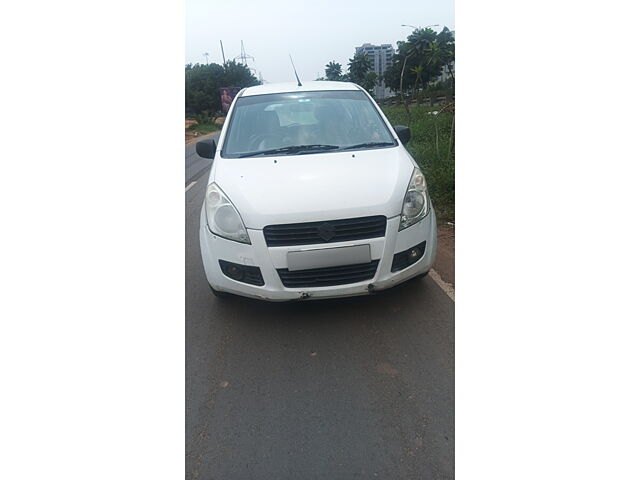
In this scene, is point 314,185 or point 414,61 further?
point 414,61

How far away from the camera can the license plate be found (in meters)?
2.82

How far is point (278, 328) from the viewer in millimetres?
3057

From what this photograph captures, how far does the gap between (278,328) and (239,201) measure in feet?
2.62

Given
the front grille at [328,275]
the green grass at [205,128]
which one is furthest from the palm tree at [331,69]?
the green grass at [205,128]

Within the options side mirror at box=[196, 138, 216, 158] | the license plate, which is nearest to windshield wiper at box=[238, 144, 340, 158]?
side mirror at box=[196, 138, 216, 158]

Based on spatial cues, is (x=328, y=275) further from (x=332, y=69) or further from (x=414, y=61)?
(x=414, y=61)

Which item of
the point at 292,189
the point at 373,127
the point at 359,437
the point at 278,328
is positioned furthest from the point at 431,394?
the point at 373,127

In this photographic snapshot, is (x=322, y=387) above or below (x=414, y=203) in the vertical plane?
below

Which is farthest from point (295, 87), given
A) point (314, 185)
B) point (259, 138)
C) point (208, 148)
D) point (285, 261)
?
point (285, 261)

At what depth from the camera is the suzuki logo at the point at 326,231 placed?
2812mm

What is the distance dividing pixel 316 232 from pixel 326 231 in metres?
0.06

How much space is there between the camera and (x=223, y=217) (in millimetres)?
3000

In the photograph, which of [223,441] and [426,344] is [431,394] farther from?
[223,441]

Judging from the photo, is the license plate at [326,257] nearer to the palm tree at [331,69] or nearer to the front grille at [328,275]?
the front grille at [328,275]
